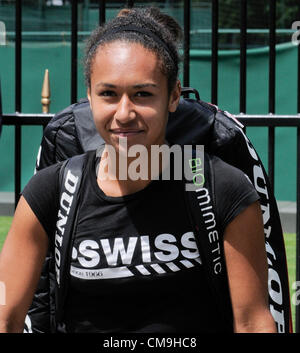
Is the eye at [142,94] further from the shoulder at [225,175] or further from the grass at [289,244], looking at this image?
the grass at [289,244]

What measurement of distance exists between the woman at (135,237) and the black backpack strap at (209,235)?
2cm

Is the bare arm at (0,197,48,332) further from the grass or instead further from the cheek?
the grass

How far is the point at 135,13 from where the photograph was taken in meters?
2.15

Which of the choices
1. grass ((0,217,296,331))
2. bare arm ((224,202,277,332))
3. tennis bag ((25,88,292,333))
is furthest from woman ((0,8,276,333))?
grass ((0,217,296,331))

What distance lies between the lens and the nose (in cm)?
192

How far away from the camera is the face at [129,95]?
6.33 feet

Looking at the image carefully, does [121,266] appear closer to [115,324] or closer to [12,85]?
[115,324]

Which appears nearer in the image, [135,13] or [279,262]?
[135,13]

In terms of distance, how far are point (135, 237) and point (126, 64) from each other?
423mm

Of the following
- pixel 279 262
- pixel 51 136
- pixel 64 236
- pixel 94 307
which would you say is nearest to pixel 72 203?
pixel 64 236

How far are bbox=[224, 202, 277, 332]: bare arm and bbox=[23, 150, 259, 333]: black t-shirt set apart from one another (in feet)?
0.12

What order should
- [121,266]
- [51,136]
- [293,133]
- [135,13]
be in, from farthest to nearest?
[293,133], [51,136], [135,13], [121,266]

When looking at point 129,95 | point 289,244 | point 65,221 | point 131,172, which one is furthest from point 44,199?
point 289,244

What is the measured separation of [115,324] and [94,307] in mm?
68
